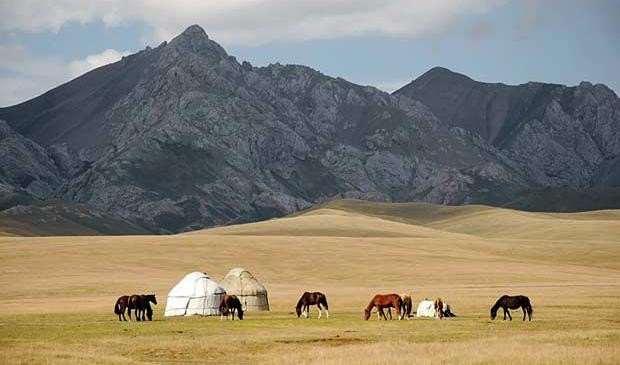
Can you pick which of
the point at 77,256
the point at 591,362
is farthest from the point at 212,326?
the point at 77,256

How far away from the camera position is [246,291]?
68.9 metres

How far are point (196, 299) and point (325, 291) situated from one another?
3454cm

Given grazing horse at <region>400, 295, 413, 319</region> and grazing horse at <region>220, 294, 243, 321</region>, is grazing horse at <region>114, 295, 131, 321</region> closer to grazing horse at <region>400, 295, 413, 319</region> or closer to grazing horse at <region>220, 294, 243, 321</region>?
grazing horse at <region>220, 294, 243, 321</region>

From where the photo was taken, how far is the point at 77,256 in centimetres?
12719

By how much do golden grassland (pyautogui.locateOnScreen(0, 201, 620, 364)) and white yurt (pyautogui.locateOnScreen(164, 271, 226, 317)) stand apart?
171 centimetres

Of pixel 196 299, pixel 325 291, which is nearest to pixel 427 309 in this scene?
pixel 196 299

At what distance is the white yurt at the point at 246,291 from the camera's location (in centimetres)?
6862

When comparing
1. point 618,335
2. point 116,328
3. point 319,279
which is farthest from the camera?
point 319,279

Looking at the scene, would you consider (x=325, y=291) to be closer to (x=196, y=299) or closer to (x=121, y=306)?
(x=196, y=299)

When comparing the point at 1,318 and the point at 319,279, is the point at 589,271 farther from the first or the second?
the point at 1,318

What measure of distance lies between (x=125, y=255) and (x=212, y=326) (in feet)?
269

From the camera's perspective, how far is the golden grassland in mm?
38031

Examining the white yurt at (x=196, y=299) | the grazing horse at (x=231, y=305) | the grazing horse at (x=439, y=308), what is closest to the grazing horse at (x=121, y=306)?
the grazing horse at (x=231, y=305)

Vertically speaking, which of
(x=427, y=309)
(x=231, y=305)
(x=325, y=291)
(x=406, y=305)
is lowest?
(x=325, y=291)
